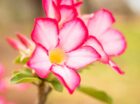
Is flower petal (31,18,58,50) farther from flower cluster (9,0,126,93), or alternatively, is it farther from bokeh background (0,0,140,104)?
bokeh background (0,0,140,104)

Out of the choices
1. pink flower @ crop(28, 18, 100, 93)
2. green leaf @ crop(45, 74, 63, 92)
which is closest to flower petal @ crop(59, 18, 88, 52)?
pink flower @ crop(28, 18, 100, 93)

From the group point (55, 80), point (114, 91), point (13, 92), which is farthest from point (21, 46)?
point (114, 91)

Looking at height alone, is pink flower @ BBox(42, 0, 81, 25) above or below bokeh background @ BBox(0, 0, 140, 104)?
above

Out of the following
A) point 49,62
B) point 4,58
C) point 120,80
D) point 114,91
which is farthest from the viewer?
point 4,58

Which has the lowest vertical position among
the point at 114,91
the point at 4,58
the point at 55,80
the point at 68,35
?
the point at 4,58

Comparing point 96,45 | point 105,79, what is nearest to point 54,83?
point 96,45

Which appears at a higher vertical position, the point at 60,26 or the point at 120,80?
the point at 60,26

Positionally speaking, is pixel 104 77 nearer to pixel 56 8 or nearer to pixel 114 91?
pixel 114 91

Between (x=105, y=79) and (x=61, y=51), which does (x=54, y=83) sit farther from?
(x=105, y=79)
